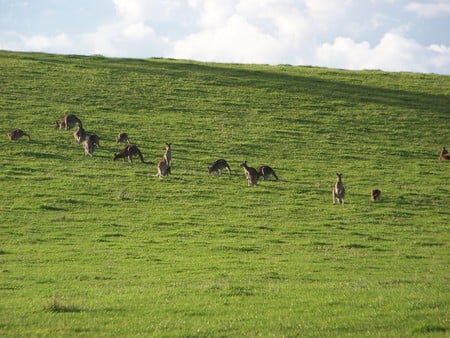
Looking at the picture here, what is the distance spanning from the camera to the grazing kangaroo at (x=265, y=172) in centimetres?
3370

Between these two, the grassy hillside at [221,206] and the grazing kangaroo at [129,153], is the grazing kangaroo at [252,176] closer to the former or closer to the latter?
the grassy hillside at [221,206]

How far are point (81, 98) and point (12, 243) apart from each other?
1157 inches

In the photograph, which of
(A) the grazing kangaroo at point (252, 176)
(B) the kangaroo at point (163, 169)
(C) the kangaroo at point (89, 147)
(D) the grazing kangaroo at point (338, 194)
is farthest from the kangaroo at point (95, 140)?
(D) the grazing kangaroo at point (338, 194)

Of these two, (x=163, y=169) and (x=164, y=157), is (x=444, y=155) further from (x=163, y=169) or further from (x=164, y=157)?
(x=163, y=169)

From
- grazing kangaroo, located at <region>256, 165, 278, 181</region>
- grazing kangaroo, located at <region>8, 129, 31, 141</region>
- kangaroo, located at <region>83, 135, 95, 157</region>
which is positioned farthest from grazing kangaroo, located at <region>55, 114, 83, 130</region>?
grazing kangaroo, located at <region>256, 165, 278, 181</region>

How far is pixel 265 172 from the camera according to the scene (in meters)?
33.9

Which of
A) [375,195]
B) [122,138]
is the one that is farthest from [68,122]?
[375,195]

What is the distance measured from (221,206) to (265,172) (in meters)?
5.59

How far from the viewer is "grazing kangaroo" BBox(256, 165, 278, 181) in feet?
111

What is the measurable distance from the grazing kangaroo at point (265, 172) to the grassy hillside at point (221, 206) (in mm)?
450

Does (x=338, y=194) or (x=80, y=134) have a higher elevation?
(x=80, y=134)

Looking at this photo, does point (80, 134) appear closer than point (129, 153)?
No

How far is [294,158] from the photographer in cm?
3938

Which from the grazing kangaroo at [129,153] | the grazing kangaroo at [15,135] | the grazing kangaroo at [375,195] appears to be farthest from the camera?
the grazing kangaroo at [15,135]
